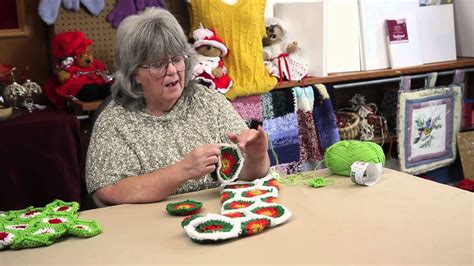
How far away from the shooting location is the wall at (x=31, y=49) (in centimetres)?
271

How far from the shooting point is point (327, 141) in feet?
10.1

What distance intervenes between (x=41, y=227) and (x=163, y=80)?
0.68 m

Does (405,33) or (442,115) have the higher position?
(405,33)

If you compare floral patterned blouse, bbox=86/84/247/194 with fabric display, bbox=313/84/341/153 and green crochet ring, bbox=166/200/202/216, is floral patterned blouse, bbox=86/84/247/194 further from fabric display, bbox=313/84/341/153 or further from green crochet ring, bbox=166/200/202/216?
fabric display, bbox=313/84/341/153

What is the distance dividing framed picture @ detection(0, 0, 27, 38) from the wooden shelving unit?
4.10ft

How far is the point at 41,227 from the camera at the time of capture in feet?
4.71

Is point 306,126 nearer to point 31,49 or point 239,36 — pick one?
point 239,36

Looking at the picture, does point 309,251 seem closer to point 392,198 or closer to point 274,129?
point 392,198

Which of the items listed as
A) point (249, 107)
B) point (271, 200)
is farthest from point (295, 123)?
point (271, 200)

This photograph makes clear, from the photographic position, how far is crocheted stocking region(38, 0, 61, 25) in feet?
8.33

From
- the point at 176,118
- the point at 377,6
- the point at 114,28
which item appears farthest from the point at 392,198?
the point at 377,6

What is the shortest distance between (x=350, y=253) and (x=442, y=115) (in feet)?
8.25

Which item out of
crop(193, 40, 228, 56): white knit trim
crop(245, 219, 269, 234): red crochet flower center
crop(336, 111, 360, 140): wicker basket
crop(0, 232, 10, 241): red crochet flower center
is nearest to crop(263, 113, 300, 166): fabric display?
crop(336, 111, 360, 140): wicker basket

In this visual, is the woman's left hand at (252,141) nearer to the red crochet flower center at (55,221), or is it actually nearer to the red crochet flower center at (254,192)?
the red crochet flower center at (254,192)
